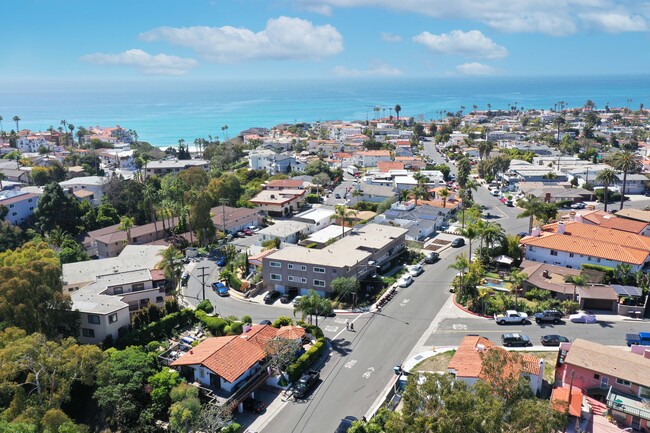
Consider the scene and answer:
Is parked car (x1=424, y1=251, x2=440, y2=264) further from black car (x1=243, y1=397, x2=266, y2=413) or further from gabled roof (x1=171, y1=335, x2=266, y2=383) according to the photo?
black car (x1=243, y1=397, x2=266, y2=413)

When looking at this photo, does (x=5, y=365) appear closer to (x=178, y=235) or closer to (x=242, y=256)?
(x=242, y=256)

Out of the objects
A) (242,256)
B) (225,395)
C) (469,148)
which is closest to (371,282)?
(242,256)

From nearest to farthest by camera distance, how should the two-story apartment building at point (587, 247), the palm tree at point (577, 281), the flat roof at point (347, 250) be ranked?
the palm tree at point (577, 281), the flat roof at point (347, 250), the two-story apartment building at point (587, 247)

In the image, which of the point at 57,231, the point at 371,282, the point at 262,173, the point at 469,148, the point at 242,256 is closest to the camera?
the point at 371,282

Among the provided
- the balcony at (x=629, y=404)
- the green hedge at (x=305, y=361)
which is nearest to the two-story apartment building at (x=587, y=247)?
the balcony at (x=629, y=404)

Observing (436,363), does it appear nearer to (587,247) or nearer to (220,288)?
(220,288)

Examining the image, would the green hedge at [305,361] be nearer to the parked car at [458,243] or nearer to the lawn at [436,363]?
the lawn at [436,363]

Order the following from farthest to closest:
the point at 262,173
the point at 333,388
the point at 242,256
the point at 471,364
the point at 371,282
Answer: the point at 262,173 → the point at 242,256 → the point at 371,282 → the point at 333,388 → the point at 471,364

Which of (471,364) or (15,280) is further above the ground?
(15,280)
